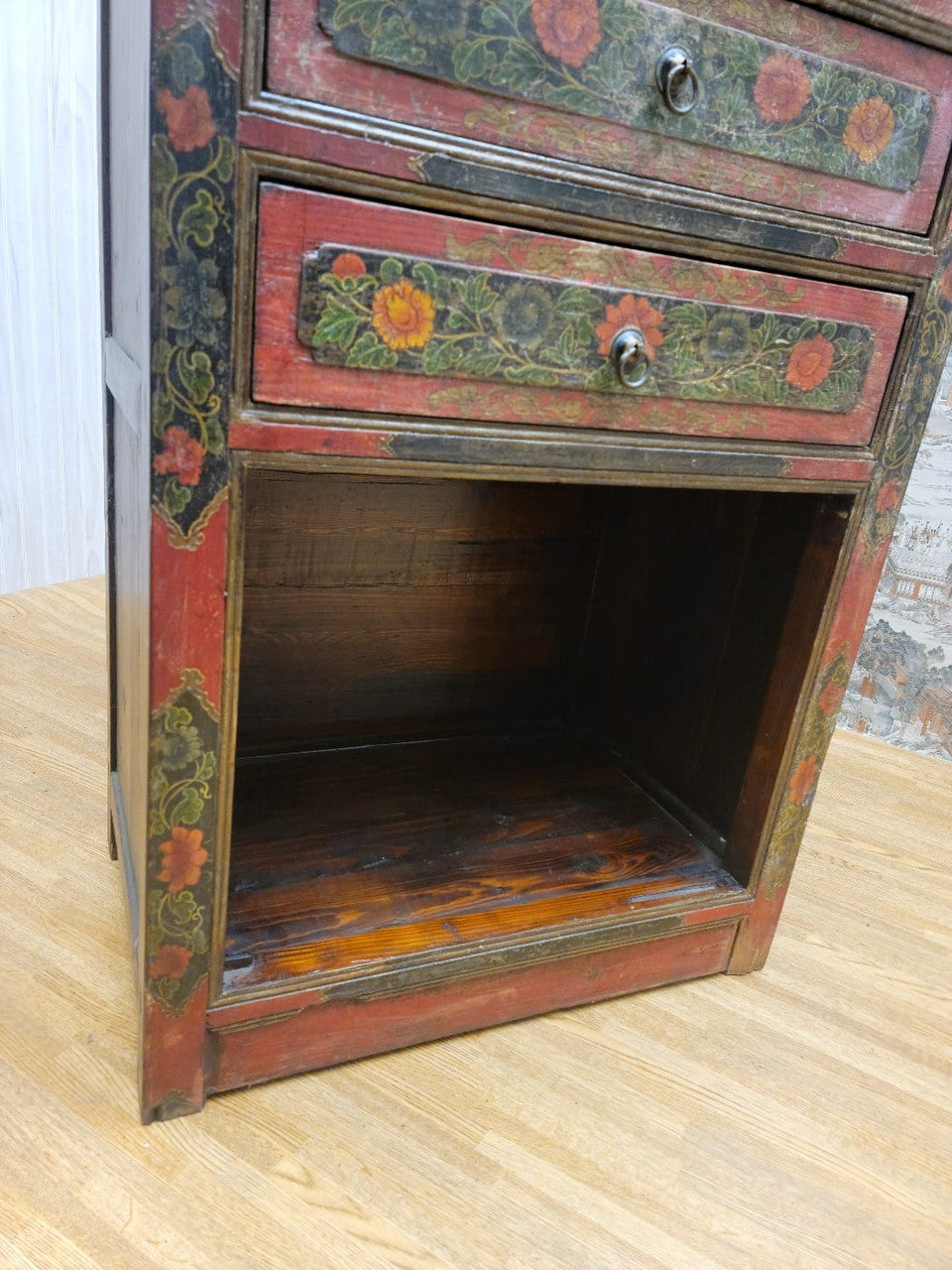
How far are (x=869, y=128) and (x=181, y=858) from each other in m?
0.87

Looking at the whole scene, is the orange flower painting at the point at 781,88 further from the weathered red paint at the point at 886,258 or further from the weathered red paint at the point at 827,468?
the weathered red paint at the point at 827,468

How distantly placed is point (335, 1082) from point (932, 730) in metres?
1.39

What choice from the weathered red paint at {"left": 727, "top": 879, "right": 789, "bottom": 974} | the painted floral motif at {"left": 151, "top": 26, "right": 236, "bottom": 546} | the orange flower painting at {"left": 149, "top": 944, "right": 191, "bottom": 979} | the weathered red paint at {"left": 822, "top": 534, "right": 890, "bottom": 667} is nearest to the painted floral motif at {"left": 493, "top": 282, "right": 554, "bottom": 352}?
the painted floral motif at {"left": 151, "top": 26, "right": 236, "bottom": 546}

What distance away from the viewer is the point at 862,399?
942mm

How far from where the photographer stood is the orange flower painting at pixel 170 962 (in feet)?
2.63

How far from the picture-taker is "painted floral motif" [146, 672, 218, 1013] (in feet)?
2.45

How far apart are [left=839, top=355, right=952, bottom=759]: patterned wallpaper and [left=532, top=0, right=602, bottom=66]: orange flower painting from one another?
1199 millimetres

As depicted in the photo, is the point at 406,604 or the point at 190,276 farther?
the point at 406,604

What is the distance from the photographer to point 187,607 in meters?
0.72

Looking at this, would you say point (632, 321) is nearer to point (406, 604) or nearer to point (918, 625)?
point (406, 604)

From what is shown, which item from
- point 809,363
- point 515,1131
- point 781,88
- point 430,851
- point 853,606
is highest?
point 781,88

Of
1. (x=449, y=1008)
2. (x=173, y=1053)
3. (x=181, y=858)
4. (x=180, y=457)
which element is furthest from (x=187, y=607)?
(x=449, y=1008)

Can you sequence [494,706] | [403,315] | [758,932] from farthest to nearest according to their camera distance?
[494,706]
[758,932]
[403,315]

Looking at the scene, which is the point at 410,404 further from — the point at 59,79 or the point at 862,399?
the point at 59,79
